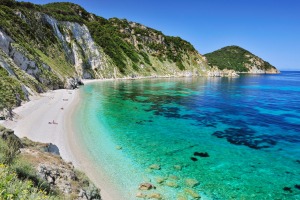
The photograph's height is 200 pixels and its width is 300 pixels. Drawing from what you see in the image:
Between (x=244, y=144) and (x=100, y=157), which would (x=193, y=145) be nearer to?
(x=244, y=144)

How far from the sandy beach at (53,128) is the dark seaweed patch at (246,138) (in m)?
16.9

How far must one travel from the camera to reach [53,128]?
28.9 meters

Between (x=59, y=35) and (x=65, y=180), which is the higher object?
(x=59, y=35)

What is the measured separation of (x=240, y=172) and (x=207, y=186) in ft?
13.9

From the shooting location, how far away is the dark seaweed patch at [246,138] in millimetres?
27306

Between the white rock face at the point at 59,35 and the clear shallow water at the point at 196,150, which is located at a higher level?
the white rock face at the point at 59,35

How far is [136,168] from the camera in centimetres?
1981

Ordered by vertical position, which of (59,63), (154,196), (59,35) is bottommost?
(154,196)

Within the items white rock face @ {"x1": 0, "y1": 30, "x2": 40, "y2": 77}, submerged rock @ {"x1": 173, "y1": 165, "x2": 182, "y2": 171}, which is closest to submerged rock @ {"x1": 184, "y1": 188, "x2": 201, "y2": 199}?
submerged rock @ {"x1": 173, "y1": 165, "x2": 182, "y2": 171}

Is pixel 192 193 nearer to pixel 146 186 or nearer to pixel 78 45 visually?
pixel 146 186

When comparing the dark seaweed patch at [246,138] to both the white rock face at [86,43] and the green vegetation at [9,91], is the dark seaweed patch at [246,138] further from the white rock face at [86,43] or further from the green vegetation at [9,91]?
the white rock face at [86,43]

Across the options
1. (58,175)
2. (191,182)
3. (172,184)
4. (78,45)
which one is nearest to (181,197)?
(172,184)

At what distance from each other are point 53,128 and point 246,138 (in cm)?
2346

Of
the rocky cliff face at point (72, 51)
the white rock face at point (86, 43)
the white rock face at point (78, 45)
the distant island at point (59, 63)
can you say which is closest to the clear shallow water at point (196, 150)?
the distant island at point (59, 63)
